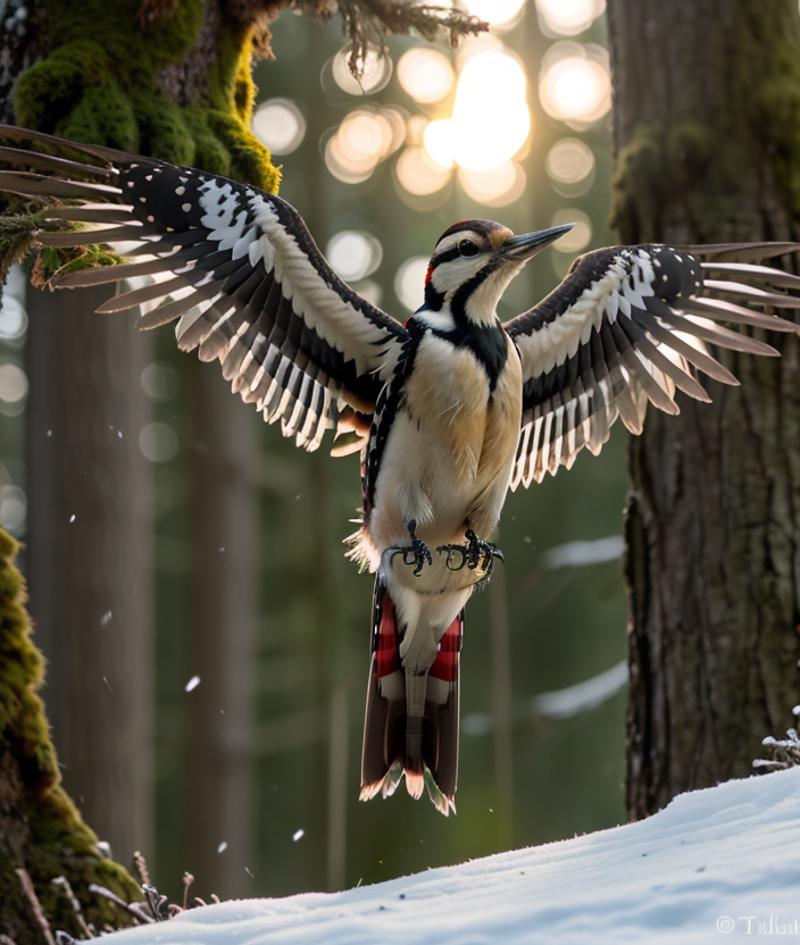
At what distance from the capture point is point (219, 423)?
1218 centimetres

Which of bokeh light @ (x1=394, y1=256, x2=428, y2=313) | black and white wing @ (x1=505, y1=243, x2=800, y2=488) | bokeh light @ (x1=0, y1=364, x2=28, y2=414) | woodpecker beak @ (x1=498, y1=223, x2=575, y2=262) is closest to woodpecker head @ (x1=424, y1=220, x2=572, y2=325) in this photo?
woodpecker beak @ (x1=498, y1=223, x2=575, y2=262)

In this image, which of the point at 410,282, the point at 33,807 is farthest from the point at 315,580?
the point at 33,807

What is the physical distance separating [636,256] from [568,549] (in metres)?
3.19

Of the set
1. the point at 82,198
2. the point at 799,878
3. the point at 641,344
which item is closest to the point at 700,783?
the point at 641,344

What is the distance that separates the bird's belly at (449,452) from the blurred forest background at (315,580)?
1.69m

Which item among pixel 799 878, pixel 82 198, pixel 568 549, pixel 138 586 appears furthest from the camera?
pixel 138 586

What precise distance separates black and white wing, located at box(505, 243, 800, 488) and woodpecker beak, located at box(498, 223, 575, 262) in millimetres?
393

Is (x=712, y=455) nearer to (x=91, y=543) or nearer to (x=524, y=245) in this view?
(x=524, y=245)

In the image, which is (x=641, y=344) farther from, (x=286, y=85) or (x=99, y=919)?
(x=286, y=85)

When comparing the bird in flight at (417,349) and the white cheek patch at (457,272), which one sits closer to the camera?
the bird in flight at (417,349)

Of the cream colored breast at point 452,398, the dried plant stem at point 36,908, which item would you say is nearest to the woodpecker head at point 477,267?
the cream colored breast at point 452,398

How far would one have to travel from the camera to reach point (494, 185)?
20094mm

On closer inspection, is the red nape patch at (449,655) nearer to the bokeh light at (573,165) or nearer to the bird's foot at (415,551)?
the bird's foot at (415,551)

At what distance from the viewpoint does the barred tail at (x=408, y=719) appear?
450 cm
